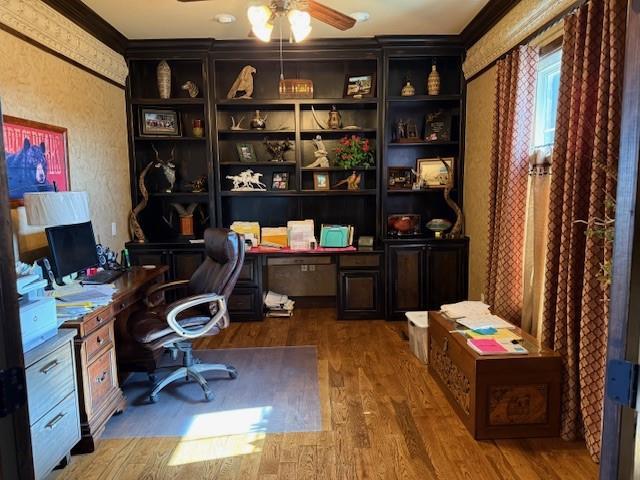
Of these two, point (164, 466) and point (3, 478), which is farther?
point (164, 466)

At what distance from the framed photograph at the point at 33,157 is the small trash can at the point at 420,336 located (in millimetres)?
2800

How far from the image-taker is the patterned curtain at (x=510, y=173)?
2.97m

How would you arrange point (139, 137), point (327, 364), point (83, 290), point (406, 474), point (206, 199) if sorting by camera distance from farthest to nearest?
point (206, 199)
point (139, 137)
point (327, 364)
point (83, 290)
point (406, 474)

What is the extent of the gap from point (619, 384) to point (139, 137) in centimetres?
442

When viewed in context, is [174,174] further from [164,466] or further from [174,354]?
[164,466]

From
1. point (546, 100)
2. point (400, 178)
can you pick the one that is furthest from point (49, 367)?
point (400, 178)

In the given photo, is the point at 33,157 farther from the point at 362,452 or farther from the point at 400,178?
the point at 400,178

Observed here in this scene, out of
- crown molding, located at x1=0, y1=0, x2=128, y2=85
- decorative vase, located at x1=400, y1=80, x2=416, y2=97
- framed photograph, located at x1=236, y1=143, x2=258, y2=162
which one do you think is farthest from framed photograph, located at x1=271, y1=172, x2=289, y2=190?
crown molding, located at x1=0, y1=0, x2=128, y2=85

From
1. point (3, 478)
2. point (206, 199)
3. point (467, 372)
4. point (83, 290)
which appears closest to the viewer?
point (3, 478)

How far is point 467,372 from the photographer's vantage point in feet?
7.95

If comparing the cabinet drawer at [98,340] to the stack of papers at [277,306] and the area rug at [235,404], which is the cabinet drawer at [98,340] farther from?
the stack of papers at [277,306]

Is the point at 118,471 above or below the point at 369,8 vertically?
below

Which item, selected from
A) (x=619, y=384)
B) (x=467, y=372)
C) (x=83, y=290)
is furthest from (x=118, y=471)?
(x=619, y=384)

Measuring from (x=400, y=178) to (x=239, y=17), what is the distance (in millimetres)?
2146
